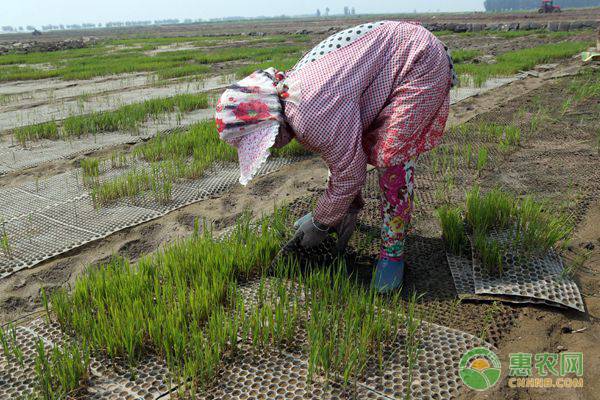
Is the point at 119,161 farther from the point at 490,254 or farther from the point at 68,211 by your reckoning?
the point at 490,254

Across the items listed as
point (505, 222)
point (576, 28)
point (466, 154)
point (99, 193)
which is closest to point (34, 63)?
point (99, 193)

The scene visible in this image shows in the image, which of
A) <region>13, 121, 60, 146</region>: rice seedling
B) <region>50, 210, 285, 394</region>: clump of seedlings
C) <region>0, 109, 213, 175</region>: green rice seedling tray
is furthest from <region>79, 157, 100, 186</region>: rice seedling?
<region>50, 210, 285, 394</region>: clump of seedlings

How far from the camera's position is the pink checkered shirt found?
1686mm

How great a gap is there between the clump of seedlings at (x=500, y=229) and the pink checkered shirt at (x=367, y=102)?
1.66 ft

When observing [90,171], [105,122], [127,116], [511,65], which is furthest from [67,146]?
[511,65]

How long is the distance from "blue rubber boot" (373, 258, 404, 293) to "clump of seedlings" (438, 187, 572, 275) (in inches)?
13.8

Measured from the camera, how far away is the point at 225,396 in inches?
56.6

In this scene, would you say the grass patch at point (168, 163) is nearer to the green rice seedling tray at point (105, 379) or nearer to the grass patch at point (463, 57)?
the green rice seedling tray at point (105, 379)

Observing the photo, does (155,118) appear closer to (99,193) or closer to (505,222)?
(99,193)

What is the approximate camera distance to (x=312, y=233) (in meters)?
2.02

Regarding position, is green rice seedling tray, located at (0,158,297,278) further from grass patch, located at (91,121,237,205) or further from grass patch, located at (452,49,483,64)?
grass patch, located at (452,49,483,64)

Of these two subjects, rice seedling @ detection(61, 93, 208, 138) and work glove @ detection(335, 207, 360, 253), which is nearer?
work glove @ detection(335, 207, 360, 253)

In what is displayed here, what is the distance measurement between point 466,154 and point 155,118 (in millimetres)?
3397

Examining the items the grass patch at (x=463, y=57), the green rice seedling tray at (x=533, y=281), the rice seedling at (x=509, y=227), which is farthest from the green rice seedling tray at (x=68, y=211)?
the grass patch at (x=463, y=57)
